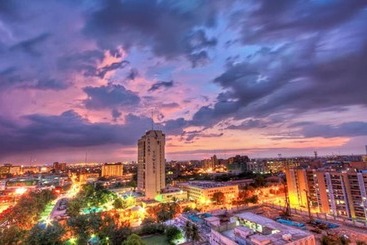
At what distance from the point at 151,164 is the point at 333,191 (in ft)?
143

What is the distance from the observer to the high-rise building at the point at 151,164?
66394 millimetres

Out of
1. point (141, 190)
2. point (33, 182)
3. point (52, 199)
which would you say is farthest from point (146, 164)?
point (33, 182)

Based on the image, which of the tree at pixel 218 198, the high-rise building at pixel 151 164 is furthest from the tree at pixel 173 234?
the high-rise building at pixel 151 164

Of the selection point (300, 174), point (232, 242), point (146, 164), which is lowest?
point (232, 242)

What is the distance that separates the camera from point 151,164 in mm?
67750

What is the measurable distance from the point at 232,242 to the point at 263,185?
2417 inches

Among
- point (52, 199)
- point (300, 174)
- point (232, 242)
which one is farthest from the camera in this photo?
point (52, 199)

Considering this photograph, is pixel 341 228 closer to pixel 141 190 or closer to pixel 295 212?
pixel 295 212

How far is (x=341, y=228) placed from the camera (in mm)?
38438

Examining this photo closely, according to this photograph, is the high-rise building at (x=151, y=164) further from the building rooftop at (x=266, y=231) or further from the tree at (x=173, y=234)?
the building rooftop at (x=266, y=231)

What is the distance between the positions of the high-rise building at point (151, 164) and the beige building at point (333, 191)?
115 feet

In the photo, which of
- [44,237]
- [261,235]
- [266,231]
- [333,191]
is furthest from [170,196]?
[261,235]

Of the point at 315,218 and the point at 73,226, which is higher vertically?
the point at 73,226

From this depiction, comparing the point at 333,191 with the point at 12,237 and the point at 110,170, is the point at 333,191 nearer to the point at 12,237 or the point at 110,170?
the point at 12,237
